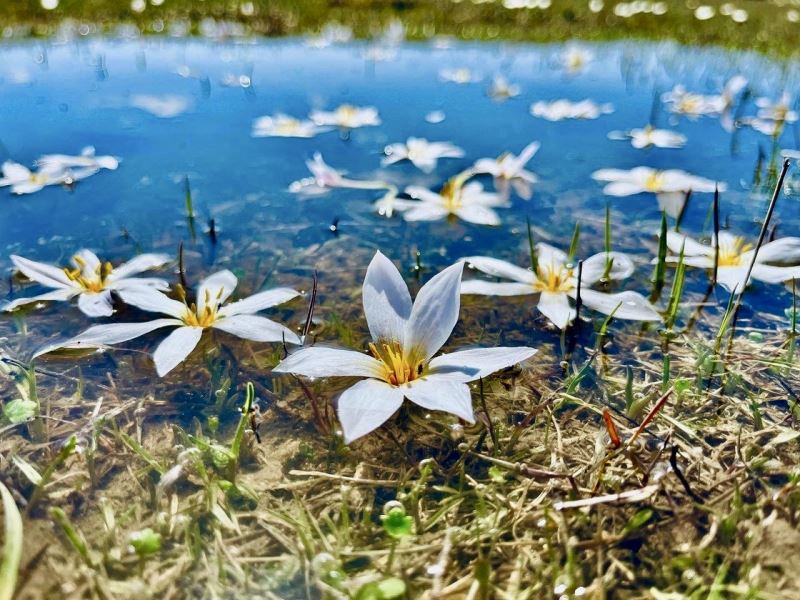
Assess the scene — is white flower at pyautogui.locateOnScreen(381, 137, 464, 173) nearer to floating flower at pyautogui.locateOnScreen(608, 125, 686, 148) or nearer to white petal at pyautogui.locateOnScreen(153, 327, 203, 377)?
floating flower at pyautogui.locateOnScreen(608, 125, 686, 148)

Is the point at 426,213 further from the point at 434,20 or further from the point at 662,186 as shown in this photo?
the point at 434,20

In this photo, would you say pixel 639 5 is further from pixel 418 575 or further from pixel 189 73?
A: pixel 418 575

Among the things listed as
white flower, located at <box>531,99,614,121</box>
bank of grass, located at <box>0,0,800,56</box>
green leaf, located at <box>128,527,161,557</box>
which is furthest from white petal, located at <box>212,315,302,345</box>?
bank of grass, located at <box>0,0,800,56</box>

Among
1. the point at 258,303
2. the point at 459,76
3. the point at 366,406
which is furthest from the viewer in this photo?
the point at 459,76

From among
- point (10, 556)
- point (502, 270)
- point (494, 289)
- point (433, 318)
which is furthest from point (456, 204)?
point (10, 556)

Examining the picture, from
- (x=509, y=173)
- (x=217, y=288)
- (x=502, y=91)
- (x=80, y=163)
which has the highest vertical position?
(x=502, y=91)

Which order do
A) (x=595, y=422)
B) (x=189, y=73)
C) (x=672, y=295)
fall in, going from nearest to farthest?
1. (x=595, y=422)
2. (x=672, y=295)
3. (x=189, y=73)

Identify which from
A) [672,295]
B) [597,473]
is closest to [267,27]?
[672,295]
